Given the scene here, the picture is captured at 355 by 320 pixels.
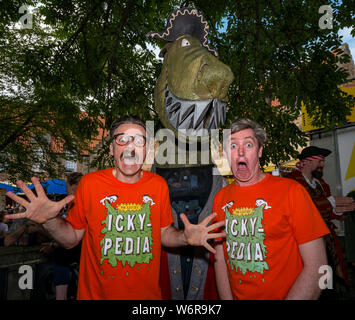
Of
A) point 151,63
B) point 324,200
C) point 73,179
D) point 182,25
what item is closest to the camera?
point 182,25

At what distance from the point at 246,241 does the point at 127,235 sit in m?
0.74

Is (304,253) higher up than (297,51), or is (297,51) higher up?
(297,51)

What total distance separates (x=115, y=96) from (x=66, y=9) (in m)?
2.14

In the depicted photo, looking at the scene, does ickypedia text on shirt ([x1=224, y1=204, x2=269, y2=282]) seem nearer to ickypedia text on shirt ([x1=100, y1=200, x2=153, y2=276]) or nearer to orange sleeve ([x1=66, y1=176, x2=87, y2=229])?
ickypedia text on shirt ([x1=100, y1=200, x2=153, y2=276])

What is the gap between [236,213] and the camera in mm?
1757

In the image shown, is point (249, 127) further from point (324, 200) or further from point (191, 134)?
point (324, 200)

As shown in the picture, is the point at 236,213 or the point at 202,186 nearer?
the point at 236,213

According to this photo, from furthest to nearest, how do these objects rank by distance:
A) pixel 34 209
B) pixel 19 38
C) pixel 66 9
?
pixel 19 38 → pixel 66 9 → pixel 34 209

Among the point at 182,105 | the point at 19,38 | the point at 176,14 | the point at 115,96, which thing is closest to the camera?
the point at 182,105

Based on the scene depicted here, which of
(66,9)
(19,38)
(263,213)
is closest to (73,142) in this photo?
(19,38)

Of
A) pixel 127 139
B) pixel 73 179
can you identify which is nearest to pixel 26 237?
pixel 73 179

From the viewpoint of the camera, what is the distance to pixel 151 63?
529 centimetres

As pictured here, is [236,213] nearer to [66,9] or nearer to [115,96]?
[115,96]

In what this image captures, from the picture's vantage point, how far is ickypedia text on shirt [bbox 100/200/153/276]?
175 cm
